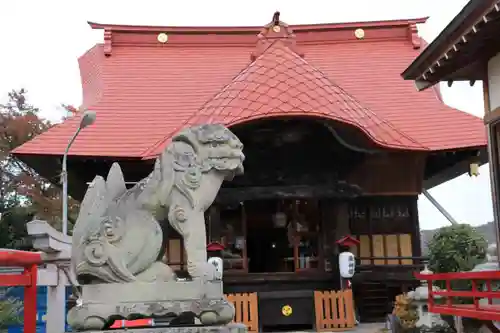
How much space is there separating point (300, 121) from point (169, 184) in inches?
311

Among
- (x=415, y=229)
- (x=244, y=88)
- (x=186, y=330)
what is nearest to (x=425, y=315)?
(x=415, y=229)

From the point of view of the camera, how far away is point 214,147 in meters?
4.91

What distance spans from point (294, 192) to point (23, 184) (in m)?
16.2

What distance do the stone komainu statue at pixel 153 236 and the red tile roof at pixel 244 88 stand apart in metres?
6.79

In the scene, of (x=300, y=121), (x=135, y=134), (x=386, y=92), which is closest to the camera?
(x=300, y=121)

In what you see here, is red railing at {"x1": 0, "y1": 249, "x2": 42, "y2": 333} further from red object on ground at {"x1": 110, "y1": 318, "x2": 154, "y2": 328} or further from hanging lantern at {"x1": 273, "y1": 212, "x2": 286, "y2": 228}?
hanging lantern at {"x1": 273, "y1": 212, "x2": 286, "y2": 228}

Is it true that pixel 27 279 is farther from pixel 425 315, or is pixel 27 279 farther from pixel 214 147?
pixel 425 315

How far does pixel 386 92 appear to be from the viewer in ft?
52.7

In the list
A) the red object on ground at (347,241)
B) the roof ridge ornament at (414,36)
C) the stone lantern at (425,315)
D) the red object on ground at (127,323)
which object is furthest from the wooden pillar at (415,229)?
the red object on ground at (127,323)

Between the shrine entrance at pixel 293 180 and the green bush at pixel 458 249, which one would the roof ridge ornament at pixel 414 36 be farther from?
the green bush at pixel 458 249

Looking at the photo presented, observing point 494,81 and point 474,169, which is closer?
point 494,81

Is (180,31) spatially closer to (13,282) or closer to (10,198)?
(10,198)

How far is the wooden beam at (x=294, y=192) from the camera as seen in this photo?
12.7 metres

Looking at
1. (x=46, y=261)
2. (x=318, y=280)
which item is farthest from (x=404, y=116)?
(x=46, y=261)
